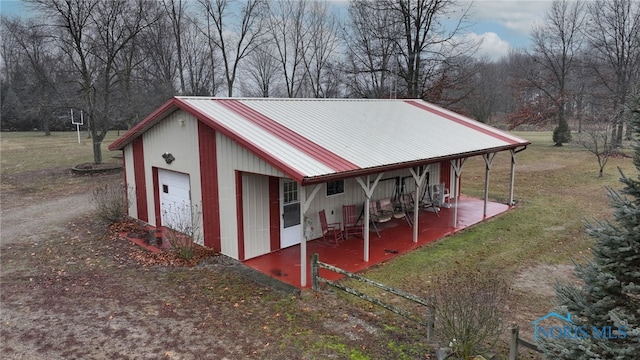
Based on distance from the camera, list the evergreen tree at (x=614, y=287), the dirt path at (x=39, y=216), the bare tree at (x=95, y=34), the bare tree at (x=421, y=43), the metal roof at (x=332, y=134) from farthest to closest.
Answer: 1. the bare tree at (x=421, y=43)
2. the bare tree at (x=95, y=34)
3. the dirt path at (x=39, y=216)
4. the metal roof at (x=332, y=134)
5. the evergreen tree at (x=614, y=287)

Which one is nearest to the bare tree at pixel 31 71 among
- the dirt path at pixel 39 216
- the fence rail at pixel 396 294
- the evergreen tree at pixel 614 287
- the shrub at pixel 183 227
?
the dirt path at pixel 39 216

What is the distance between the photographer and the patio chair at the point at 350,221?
11945 mm

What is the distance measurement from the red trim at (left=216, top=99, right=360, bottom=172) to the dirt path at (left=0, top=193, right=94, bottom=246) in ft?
22.2

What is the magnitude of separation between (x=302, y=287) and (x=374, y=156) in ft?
11.8

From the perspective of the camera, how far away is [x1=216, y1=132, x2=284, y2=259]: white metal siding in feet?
31.2

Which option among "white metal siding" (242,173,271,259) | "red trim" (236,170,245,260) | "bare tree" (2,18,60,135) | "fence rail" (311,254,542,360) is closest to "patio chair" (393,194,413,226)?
"white metal siding" (242,173,271,259)

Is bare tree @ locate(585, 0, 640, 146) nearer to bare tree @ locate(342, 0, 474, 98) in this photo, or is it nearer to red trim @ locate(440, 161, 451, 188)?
bare tree @ locate(342, 0, 474, 98)

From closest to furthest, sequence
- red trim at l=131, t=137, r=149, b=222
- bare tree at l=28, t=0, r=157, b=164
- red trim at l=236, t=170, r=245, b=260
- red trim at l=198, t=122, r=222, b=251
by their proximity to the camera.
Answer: red trim at l=236, t=170, r=245, b=260, red trim at l=198, t=122, r=222, b=251, red trim at l=131, t=137, r=149, b=222, bare tree at l=28, t=0, r=157, b=164

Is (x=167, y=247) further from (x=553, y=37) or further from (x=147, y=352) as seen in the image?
(x=553, y=37)

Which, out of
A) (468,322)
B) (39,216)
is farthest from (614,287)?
(39,216)

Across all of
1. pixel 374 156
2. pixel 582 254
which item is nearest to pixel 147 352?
pixel 374 156

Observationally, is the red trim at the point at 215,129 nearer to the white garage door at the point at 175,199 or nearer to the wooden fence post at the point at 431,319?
the white garage door at the point at 175,199

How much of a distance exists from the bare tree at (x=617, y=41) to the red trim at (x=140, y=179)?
3319 centimetres

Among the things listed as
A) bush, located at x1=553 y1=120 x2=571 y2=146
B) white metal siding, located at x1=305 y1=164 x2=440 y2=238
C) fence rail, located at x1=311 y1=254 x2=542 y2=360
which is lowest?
fence rail, located at x1=311 y1=254 x2=542 y2=360
